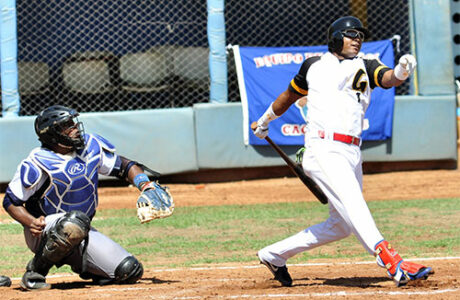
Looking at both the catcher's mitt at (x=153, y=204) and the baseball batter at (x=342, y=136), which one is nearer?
the baseball batter at (x=342, y=136)

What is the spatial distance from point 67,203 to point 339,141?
199cm

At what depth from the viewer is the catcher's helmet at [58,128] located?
18.1ft

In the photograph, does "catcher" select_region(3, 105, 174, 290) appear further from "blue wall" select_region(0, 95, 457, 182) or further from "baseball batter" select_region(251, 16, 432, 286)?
"blue wall" select_region(0, 95, 457, 182)

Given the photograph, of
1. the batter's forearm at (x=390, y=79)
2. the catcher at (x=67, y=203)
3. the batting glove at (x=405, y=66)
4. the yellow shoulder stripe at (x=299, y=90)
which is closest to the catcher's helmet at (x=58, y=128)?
the catcher at (x=67, y=203)

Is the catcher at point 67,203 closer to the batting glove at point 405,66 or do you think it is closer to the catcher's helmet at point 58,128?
the catcher's helmet at point 58,128

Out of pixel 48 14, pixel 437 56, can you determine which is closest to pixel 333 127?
pixel 437 56

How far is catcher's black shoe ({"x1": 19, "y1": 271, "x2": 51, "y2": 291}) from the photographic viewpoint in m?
5.48

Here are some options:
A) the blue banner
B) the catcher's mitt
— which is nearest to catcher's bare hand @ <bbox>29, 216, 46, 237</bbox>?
the catcher's mitt

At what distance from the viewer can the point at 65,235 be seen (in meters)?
5.27

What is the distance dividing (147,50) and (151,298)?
885 cm

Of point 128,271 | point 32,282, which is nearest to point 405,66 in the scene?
→ point 128,271

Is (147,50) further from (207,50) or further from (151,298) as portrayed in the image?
(151,298)

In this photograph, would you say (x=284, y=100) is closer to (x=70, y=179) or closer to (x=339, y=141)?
(x=339, y=141)

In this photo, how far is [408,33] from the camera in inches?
504
